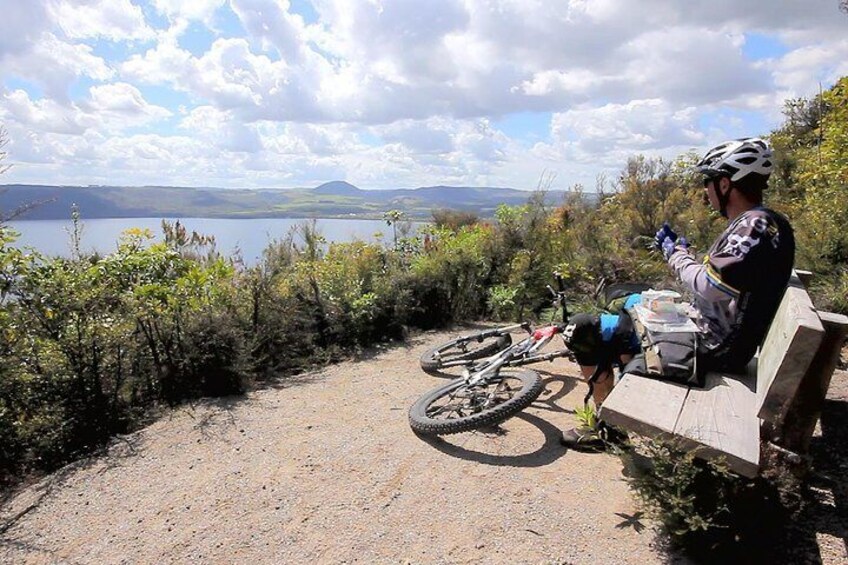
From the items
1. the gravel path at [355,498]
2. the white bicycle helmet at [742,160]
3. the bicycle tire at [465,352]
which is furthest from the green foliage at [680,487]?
the bicycle tire at [465,352]

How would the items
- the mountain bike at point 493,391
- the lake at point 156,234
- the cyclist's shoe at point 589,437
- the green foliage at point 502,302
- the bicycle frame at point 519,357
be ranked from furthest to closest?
the green foliage at point 502,302 < the lake at point 156,234 < the bicycle frame at point 519,357 < the mountain bike at point 493,391 < the cyclist's shoe at point 589,437

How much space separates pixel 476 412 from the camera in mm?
4223

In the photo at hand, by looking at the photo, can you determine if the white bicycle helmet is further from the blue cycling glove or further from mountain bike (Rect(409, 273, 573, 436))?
mountain bike (Rect(409, 273, 573, 436))

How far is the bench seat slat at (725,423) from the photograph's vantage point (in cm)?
213

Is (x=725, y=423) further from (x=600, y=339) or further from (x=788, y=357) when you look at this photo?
(x=600, y=339)

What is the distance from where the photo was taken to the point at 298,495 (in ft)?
11.5

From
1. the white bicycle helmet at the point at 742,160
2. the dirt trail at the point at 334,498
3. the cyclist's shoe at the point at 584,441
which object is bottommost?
the dirt trail at the point at 334,498

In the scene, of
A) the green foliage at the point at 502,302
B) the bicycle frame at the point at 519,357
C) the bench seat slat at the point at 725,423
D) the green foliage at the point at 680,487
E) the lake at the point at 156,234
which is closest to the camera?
the bench seat slat at the point at 725,423

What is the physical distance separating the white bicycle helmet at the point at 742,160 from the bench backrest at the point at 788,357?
0.85m

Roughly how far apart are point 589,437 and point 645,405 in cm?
136

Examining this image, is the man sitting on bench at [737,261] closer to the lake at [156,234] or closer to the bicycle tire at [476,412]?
the bicycle tire at [476,412]

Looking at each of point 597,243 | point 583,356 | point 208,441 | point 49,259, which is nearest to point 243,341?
point 208,441

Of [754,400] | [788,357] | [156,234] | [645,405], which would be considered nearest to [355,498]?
[645,405]

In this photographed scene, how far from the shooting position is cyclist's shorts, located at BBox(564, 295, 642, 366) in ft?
11.7
